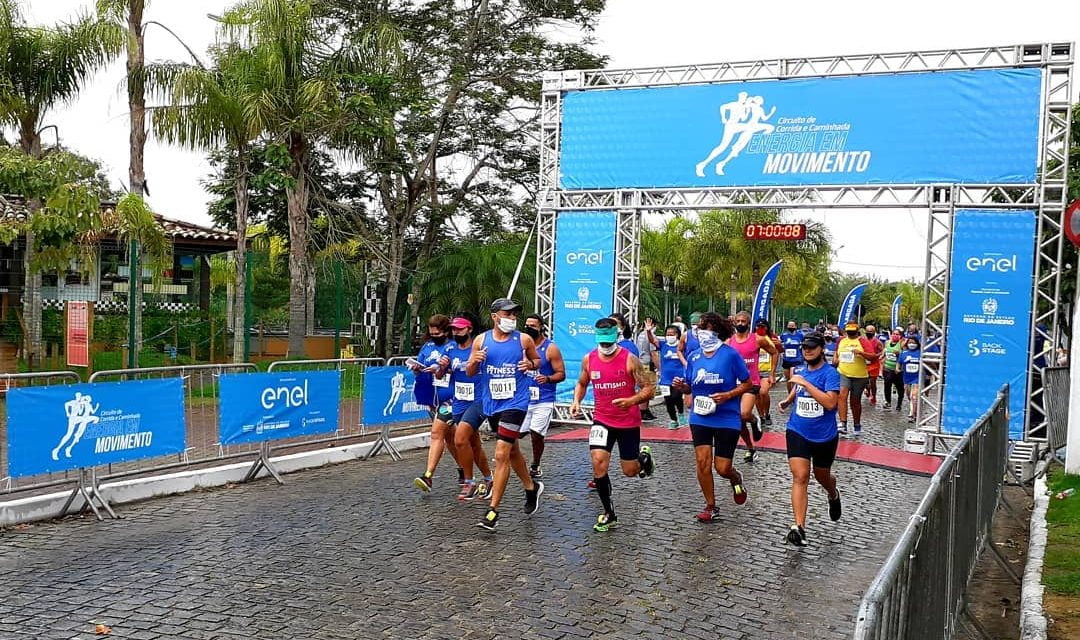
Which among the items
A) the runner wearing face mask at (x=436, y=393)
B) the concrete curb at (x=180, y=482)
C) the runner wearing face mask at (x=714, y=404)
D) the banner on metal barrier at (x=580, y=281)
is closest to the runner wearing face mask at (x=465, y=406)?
the runner wearing face mask at (x=436, y=393)

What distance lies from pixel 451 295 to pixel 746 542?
57.9 feet

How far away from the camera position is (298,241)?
67.1 feet

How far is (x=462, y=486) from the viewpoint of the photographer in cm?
970

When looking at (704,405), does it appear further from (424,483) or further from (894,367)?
(894,367)

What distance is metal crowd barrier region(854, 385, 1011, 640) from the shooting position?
10.3 ft

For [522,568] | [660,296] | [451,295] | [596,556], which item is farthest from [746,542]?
[660,296]

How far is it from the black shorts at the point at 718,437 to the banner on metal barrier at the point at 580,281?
7.51 metres

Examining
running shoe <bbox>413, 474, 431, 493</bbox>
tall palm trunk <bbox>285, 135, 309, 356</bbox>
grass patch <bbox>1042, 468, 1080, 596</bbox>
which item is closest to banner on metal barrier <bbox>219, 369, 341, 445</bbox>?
running shoe <bbox>413, 474, 431, 493</bbox>

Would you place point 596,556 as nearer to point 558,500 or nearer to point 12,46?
point 558,500

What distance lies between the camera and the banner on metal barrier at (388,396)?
12.2 m

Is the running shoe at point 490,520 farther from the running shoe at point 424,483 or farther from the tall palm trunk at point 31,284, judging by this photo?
the tall palm trunk at point 31,284

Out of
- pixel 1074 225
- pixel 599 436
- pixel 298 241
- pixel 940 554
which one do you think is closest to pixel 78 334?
pixel 298 241

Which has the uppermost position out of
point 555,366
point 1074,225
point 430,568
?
point 1074,225

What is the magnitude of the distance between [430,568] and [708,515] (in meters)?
2.95
